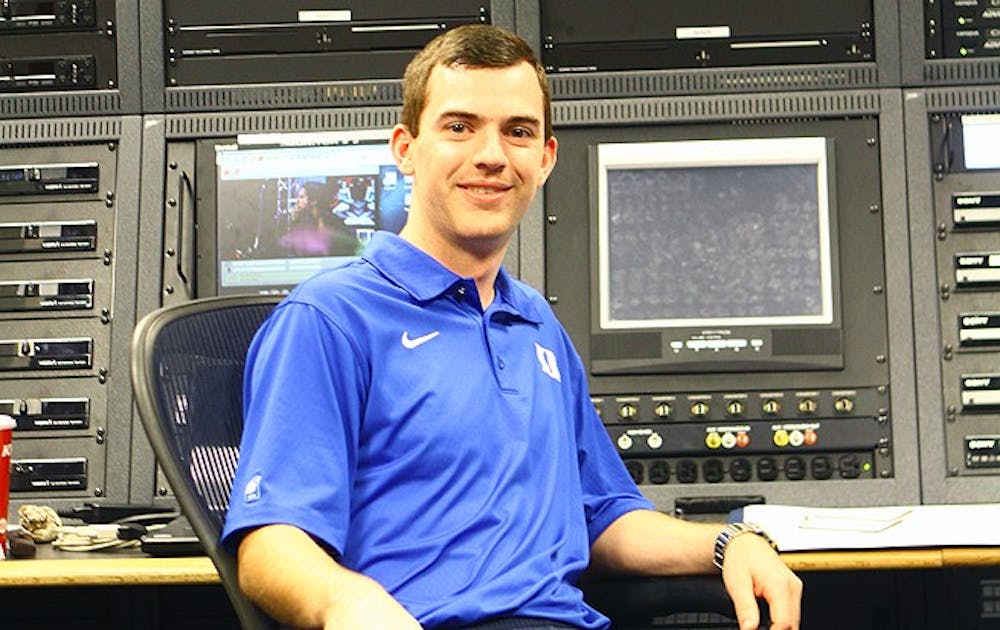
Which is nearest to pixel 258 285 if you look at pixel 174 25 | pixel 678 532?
pixel 174 25

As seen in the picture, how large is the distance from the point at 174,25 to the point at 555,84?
761mm

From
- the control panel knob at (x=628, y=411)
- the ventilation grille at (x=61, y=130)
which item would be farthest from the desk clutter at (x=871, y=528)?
the ventilation grille at (x=61, y=130)

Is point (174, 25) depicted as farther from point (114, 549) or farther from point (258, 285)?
point (114, 549)

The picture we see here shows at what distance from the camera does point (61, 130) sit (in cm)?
288

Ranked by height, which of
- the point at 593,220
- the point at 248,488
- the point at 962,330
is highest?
the point at 593,220

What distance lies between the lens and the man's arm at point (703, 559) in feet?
5.34

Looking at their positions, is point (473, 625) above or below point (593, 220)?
below

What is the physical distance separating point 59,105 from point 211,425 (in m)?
1.46

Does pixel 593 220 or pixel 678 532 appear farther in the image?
pixel 593 220

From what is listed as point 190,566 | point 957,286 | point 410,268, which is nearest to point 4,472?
point 190,566

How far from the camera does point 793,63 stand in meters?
2.79

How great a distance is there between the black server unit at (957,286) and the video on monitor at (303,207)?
984 mm

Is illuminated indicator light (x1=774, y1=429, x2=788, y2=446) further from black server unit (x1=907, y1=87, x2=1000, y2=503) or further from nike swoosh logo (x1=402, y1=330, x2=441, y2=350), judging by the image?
nike swoosh logo (x1=402, y1=330, x2=441, y2=350)

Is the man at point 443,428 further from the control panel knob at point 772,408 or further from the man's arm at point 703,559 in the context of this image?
the control panel knob at point 772,408
